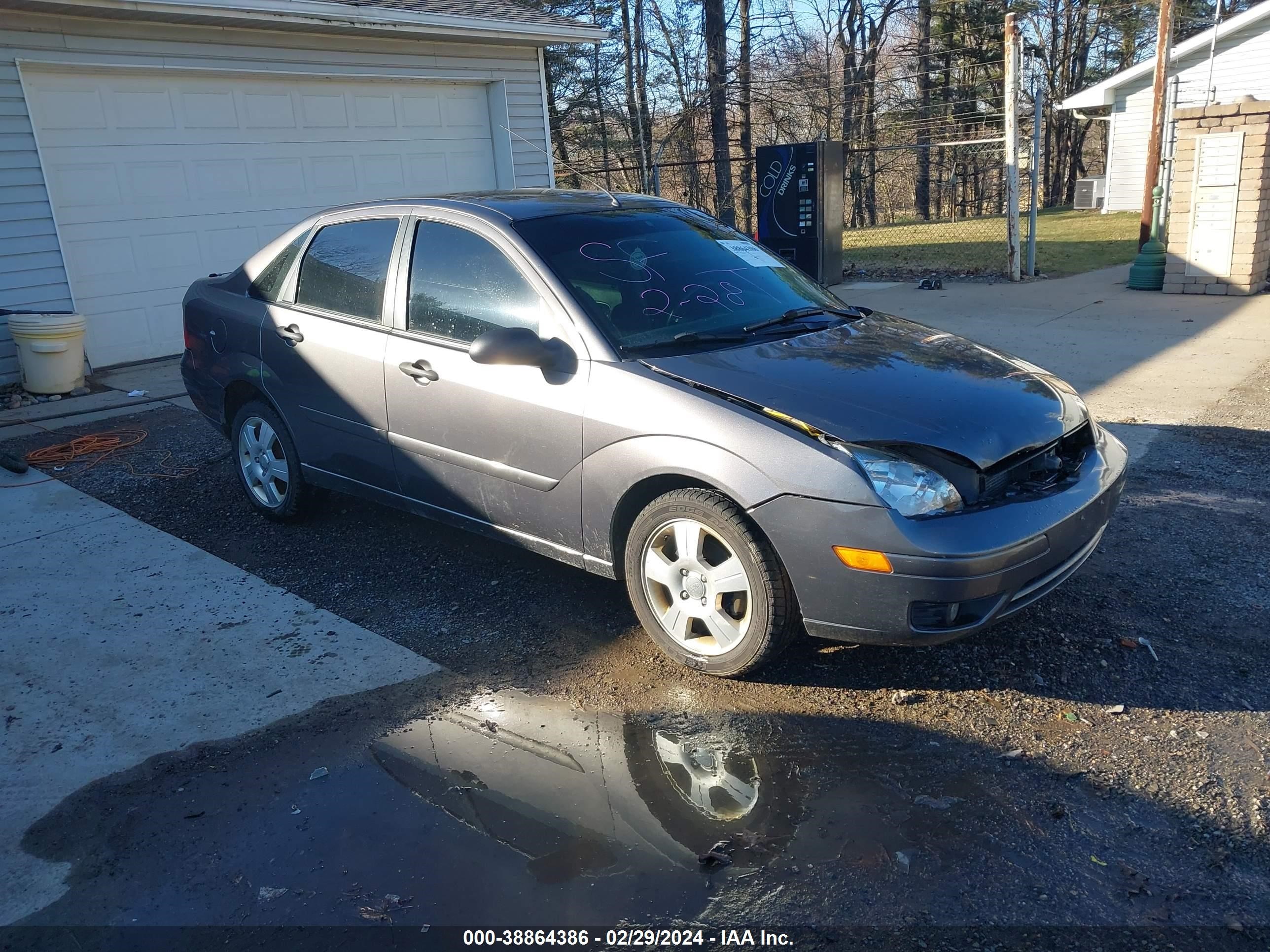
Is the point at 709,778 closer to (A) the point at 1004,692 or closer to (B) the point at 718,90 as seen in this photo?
(A) the point at 1004,692

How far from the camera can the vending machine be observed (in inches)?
521

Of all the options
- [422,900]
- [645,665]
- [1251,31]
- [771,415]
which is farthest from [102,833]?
[1251,31]

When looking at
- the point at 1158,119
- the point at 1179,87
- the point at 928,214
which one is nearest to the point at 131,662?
the point at 1158,119

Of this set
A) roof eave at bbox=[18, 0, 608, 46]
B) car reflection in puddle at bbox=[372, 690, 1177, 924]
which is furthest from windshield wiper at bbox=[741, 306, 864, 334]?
roof eave at bbox=[18, 0, 608, 46]

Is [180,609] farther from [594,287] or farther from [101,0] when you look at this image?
[101,0]

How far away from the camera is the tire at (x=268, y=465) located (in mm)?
5168

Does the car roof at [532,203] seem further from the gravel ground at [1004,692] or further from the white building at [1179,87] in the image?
the white building at [1179,87]

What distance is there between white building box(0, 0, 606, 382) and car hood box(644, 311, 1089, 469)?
23.8 ft

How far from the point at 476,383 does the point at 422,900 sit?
210 cm

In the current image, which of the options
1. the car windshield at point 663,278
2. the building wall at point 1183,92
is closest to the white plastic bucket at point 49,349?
the car windshield at point 663,278

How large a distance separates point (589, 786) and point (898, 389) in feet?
5.70

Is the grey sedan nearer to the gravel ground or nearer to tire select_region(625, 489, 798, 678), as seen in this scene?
tire select_region(625, 489, 798, 678)

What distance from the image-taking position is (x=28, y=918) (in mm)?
2625

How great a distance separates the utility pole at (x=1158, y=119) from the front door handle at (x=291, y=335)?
11.2 m
